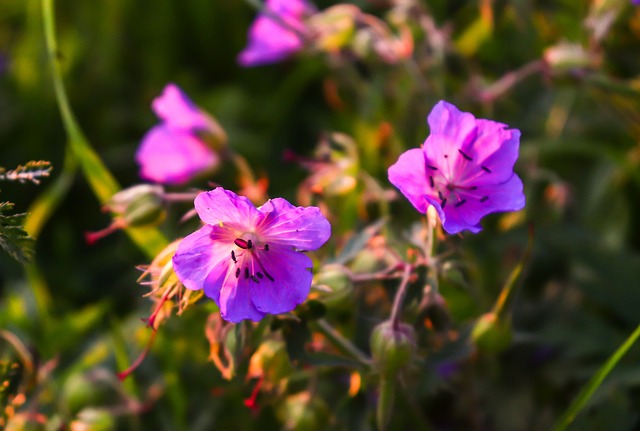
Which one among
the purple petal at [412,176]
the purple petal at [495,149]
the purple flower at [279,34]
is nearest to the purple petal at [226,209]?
the purple petal at [412,176]

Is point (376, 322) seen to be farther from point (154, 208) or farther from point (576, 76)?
point (576, 76)

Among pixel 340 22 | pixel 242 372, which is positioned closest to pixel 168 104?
pixel 340 22

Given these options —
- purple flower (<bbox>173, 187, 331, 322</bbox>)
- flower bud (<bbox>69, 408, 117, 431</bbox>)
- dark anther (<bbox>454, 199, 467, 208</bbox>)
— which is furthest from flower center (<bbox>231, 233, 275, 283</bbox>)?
flower bud (<bbox>69, 408, 117, 431</bbox>)

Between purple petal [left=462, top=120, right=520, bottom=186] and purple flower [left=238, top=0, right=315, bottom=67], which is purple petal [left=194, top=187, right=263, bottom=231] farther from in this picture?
purple flower [left=238, top=0, right=315, bottom=67]

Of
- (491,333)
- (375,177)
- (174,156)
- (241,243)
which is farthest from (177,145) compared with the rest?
(491,333)

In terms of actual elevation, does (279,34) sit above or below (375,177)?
above

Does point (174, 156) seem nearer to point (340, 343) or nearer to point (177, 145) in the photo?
point (177, 145)

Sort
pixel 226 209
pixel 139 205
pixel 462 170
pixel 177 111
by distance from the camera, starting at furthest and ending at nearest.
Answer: pixel 177 111
pixel 139 205
pixel 462 170
pixel 226 209
